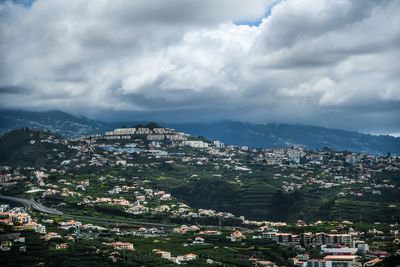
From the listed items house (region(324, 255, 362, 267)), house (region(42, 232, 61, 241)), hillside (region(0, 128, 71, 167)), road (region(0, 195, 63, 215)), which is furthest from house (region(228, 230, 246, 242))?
hillside (region(0, 128, 71, 167))

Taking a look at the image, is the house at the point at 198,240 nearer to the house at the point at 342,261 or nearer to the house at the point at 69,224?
the house at the point at 69,224

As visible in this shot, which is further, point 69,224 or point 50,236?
point 69,224

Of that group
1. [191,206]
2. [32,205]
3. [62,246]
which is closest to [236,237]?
[62,246]

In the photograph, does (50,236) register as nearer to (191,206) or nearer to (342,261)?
(342,261)

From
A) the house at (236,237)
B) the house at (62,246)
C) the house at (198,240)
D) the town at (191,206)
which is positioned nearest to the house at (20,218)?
the town at (191,206)

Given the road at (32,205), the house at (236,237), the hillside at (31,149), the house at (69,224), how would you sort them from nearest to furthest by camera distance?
the house at (236,237) < the house at (69,224) < the road at (32,205) < the hillside at (31,149)

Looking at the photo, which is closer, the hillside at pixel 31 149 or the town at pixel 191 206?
the town at pixel 191 206

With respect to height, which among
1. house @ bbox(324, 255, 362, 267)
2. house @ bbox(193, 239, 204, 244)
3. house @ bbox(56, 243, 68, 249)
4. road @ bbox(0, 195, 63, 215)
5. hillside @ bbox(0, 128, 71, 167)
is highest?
hillside @ bbox(0, 128, 71, 167)

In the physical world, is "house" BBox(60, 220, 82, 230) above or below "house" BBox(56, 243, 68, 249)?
above

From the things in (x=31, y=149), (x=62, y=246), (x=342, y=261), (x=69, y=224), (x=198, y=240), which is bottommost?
(x=342, y=261)

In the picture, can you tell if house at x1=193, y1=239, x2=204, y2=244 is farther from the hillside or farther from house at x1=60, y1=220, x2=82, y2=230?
the hillside

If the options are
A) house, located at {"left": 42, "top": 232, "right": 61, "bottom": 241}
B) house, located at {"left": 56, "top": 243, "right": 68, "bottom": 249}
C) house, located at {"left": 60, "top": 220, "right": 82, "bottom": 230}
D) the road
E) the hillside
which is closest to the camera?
house, located at {"left": 56, "top": 243, "right": 68, "bottom": 249}

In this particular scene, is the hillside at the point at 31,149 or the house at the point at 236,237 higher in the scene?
the hillside at the point at 31,149
